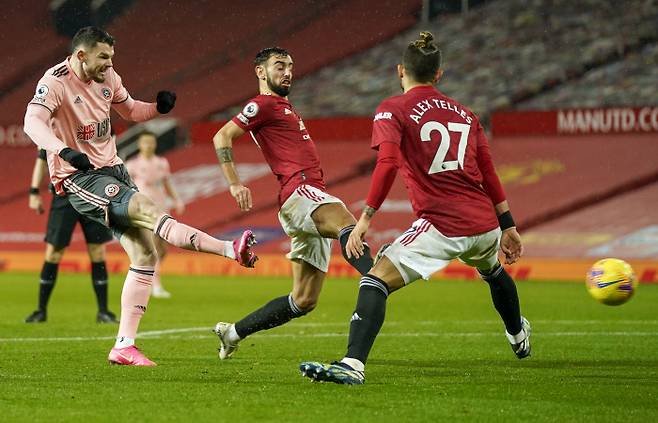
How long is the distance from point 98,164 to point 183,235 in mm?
962

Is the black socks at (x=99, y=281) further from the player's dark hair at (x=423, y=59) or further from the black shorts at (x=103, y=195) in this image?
the player's dark hair at (x=423, y=59)

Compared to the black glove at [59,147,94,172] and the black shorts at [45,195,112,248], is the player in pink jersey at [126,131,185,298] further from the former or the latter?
the black glove at [59,147,94,172]

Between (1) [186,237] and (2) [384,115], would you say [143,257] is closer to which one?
(1) [186,237]

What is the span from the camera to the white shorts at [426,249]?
6637 mm

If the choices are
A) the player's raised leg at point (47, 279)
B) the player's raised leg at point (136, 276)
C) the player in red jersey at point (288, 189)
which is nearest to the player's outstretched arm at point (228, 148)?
the player in red jersey at point (288, 189)

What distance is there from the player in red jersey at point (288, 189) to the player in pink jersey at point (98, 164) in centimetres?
64

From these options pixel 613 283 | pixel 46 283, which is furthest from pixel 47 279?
pixel 613 283

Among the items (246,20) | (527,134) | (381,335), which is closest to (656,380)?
(381,335)

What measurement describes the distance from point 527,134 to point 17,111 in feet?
43.4

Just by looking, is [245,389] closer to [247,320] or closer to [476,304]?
[247,320]

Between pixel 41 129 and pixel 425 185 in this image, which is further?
pixel 41 129

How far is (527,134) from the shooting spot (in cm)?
2280

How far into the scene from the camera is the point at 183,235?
286 inches

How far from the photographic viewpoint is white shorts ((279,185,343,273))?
25.6 feet
